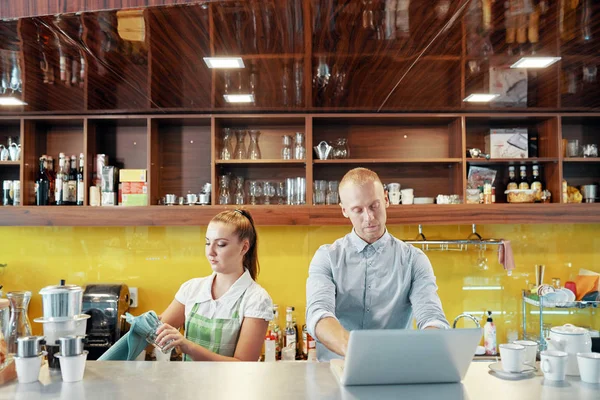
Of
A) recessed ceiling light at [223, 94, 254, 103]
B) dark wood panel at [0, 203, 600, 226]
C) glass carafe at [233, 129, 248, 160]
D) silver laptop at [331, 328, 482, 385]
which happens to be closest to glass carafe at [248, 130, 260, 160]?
glass carafe at [233, 129, 248, 160]

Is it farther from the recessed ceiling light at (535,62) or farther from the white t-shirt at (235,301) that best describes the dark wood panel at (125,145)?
the recessed ceiling light at (535,62)

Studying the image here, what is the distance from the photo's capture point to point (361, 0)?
1438 millimetres

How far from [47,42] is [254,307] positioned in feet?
3.83

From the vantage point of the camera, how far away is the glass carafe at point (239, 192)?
3.51 metres

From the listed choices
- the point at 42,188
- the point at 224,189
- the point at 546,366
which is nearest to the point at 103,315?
the point at 42,188

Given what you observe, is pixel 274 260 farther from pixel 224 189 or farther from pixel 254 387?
pixel 254 387

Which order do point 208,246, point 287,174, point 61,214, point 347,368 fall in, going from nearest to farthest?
point 347,368, point 208,246, point 61,214, point 287,174

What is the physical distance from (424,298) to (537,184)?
78.2 inches

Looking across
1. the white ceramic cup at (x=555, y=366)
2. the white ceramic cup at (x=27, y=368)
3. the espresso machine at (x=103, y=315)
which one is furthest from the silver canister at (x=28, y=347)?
the espresso machine at (x=103, y=315)

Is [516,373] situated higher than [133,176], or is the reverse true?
[133,176]

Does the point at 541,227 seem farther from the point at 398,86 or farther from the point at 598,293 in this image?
the point at 398,86

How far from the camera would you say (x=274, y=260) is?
3809mm

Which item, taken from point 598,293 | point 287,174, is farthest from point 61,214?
point 598,293

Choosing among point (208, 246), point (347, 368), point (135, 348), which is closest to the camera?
point (347, 368)
